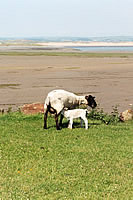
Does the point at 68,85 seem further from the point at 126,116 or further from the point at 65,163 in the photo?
the point at 65,163

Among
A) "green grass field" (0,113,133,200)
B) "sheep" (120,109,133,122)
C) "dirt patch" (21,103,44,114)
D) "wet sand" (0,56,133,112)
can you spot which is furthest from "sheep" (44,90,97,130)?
"wet sand" (0,56,133,112)

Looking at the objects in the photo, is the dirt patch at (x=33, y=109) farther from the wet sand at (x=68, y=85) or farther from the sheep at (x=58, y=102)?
the wet sand at (x=68, y=85)

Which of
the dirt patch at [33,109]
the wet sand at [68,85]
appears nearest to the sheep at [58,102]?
the dirt patch at [33,109]

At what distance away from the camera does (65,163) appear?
9.54 metres

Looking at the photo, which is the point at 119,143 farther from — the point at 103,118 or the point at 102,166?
the point at 103,118

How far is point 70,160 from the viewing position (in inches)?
387

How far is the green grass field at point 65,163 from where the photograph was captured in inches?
305

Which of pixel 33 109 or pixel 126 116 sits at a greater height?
pixel 33 109

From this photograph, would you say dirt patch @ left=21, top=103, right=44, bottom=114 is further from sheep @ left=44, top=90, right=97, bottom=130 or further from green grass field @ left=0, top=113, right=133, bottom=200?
sheep @ left=44, top=90, right=97, bottom=130

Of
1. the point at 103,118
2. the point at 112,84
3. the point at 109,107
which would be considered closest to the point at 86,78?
the point at 112,84

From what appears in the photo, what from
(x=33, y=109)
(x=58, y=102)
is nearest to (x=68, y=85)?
(x=33, y=109)

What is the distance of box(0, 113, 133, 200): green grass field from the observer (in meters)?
7.73

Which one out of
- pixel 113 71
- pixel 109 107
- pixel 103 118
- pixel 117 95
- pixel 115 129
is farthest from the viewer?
pixel 113 71

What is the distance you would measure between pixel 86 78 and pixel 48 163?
2631cm
